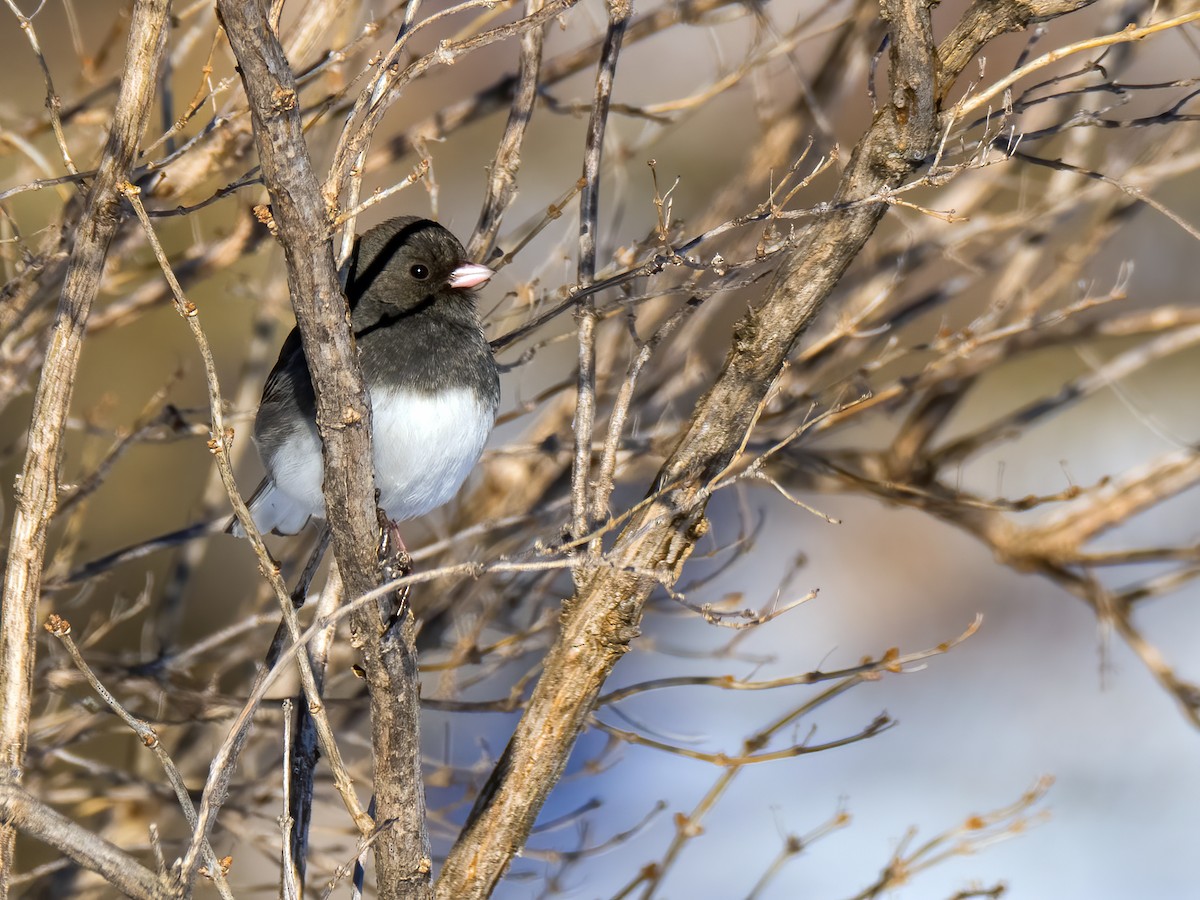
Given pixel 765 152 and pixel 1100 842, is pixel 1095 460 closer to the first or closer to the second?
pixel 1100 842

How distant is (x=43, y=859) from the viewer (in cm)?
477

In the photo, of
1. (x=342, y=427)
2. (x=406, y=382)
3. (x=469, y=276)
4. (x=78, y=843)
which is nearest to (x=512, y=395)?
(x=469, y=276)

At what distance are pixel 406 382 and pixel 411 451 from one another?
5.7 inches

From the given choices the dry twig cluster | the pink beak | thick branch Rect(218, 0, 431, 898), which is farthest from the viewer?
the pink beak

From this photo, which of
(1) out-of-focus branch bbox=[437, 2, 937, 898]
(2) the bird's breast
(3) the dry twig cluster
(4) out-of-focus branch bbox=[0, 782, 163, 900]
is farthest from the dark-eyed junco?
(4) out-of-focus branch bbox=[0, 782, 163, 900]

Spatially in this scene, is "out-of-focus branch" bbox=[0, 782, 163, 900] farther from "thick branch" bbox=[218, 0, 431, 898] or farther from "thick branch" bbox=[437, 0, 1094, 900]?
"thick branch" bbox=[437, 0, 1094, 900]

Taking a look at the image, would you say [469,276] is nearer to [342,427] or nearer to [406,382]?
[406,382]

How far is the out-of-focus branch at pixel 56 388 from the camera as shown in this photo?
7.13 ft

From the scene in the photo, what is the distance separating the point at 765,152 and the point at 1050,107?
89 cm

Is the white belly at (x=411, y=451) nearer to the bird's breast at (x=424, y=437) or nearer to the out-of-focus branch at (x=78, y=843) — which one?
the bird's breast at (x=424, y=437)

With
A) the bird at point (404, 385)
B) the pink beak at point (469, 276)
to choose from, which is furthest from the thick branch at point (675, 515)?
the pink beak at point (469, 276)

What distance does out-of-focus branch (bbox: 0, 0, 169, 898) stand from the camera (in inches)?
85.5


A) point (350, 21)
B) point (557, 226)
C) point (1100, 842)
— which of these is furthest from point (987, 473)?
point (350, 21)

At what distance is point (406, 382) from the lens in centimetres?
259
